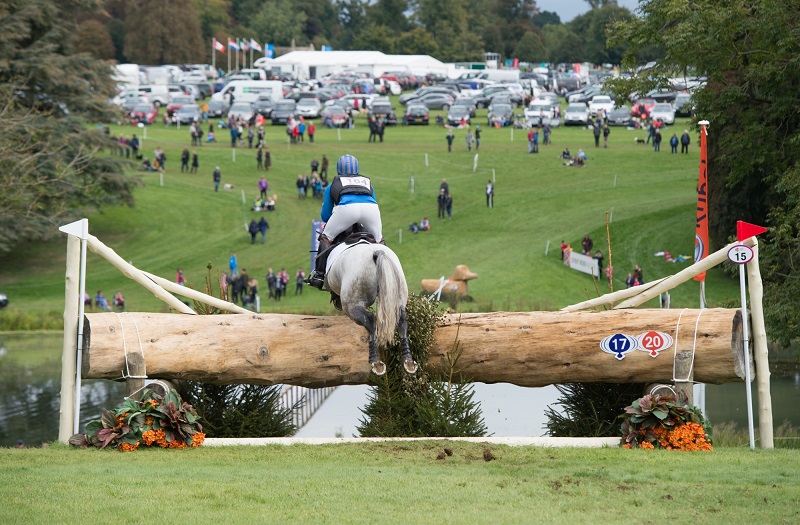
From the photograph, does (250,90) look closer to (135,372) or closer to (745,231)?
(135,372)

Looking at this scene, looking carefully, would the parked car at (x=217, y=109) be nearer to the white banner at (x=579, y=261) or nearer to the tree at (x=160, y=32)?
the tree at (x=160, y=32)

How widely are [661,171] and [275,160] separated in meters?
21.0

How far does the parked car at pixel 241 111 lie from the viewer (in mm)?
81000

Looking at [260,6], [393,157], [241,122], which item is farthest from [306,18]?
[393,157]

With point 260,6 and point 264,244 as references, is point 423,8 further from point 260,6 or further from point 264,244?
point 264,244

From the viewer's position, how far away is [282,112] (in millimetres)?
83750

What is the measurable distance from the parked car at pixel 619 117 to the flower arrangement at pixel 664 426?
2736 inches

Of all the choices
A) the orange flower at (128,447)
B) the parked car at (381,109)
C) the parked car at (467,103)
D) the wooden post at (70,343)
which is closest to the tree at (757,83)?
the orange flower at (128,447)

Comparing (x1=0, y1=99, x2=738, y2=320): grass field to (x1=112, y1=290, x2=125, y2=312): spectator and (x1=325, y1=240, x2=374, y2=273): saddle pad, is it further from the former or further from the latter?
(x1=325, y1=240, x2=374, y2=273): saddle pad

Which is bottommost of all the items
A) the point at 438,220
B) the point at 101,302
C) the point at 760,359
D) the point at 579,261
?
the point at 101,302

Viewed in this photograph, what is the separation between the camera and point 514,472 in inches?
439

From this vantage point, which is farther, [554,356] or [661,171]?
[661,171]

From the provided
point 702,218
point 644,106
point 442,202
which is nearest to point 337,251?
point 702,218

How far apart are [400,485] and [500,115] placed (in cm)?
7440
